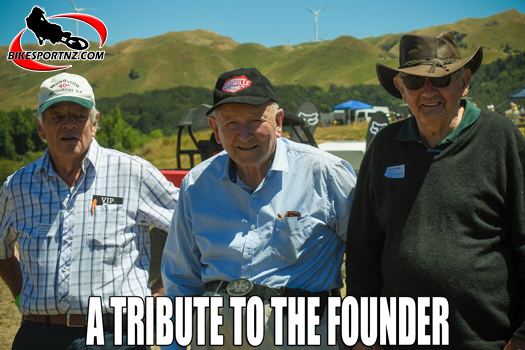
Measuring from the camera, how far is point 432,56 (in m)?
2.12

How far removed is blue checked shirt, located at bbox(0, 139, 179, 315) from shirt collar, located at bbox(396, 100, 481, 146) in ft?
4.45

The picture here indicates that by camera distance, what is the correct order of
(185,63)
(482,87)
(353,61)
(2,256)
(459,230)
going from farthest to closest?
(353,61), (185,63), (482,87), (2,256), (459,230)

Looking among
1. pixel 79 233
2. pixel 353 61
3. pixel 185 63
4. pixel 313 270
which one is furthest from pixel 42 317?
pixel 353 61

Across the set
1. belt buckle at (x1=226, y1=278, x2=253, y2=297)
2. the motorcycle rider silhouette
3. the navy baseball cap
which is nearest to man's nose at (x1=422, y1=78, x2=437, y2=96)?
the navy baseball cap

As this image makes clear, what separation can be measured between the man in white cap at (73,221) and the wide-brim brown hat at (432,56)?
1.48 meters

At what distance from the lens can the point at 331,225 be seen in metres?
2.28

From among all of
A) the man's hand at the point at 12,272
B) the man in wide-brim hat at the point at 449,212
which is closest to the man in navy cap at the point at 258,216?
the man in wide-brim hat at the point at 449,212

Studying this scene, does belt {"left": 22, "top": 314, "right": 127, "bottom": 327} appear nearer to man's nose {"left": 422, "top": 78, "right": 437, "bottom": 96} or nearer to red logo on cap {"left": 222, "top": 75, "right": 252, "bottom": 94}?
red logo on cap {"left": 222, "top": 75, "right": 252, "bottom": 94}

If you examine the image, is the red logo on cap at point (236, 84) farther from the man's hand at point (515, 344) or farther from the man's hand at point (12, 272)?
the man's hand at point (12, 272)

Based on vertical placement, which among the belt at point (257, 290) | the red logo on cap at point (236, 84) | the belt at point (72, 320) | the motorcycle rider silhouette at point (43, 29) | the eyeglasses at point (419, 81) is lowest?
the belt at point (72, 320)

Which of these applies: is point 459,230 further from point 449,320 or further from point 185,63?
point 185,63

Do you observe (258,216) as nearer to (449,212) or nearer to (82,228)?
(449,212)

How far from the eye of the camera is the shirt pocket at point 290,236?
2189 mm

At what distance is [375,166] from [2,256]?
Result: 7.05 ft
